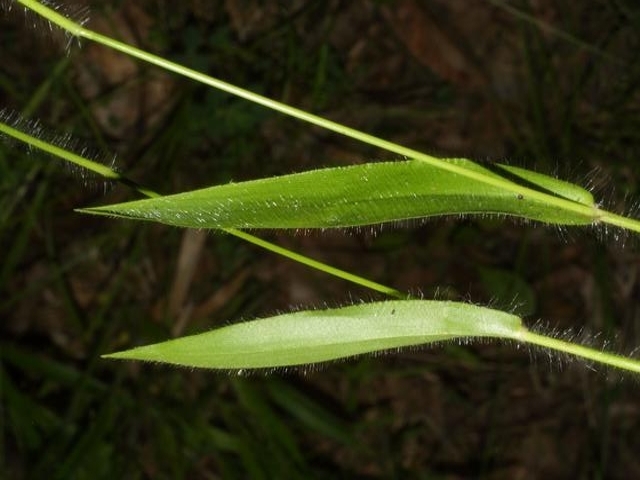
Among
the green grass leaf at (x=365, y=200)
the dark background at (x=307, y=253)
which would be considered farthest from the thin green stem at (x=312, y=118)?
the dark background at (x=307, y=253)

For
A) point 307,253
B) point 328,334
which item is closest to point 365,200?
point 328,334

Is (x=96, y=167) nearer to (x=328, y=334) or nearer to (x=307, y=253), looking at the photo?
(x=328, y=334)

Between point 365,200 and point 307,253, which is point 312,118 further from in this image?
point 307,253

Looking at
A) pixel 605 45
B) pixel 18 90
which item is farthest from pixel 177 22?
pixel 605 45

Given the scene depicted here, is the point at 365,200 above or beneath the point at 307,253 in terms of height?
beneath

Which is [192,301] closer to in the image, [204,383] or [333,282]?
[204,383]

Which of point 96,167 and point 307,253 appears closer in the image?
point 96,167
